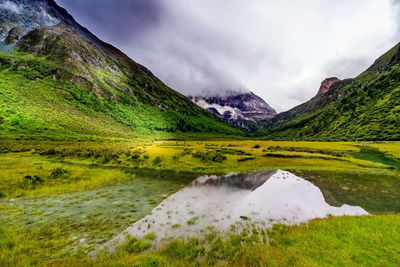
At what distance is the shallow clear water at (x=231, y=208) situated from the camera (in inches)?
682

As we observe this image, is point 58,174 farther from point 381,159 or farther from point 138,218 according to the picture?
point 381,159

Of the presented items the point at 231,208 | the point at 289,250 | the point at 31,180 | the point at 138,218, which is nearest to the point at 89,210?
the point at 138,218

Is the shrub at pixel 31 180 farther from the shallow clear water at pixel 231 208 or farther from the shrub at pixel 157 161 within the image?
the shrub at pixel 157 161

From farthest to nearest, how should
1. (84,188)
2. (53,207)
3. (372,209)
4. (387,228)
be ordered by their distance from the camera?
(84,188), (372,209), (53,207), (387,228)

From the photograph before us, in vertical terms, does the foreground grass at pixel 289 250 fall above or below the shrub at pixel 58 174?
above

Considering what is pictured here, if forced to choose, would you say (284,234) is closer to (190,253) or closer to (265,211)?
(265,211)

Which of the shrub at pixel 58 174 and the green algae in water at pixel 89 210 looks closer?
the green algae in water at pixel 89 210

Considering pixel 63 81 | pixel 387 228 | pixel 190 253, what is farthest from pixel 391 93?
pixel 63 81

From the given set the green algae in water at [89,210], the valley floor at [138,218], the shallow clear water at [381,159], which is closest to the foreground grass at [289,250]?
the valley floor at [138,218]

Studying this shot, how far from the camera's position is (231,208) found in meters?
22.6

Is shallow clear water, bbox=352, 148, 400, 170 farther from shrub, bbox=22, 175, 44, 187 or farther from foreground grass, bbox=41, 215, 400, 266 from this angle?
shrub, bbox=22, 175, 44, 187

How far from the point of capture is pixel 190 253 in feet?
41.9

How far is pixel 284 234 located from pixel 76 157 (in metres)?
58.8

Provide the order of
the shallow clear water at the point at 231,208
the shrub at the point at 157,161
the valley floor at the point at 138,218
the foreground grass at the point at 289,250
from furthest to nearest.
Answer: the shrub at the point at 157,161 → the shallow clear water at the point at 231,208 → the valley floor at the point at 138,218 → the foreground grass at the point at 289,250
